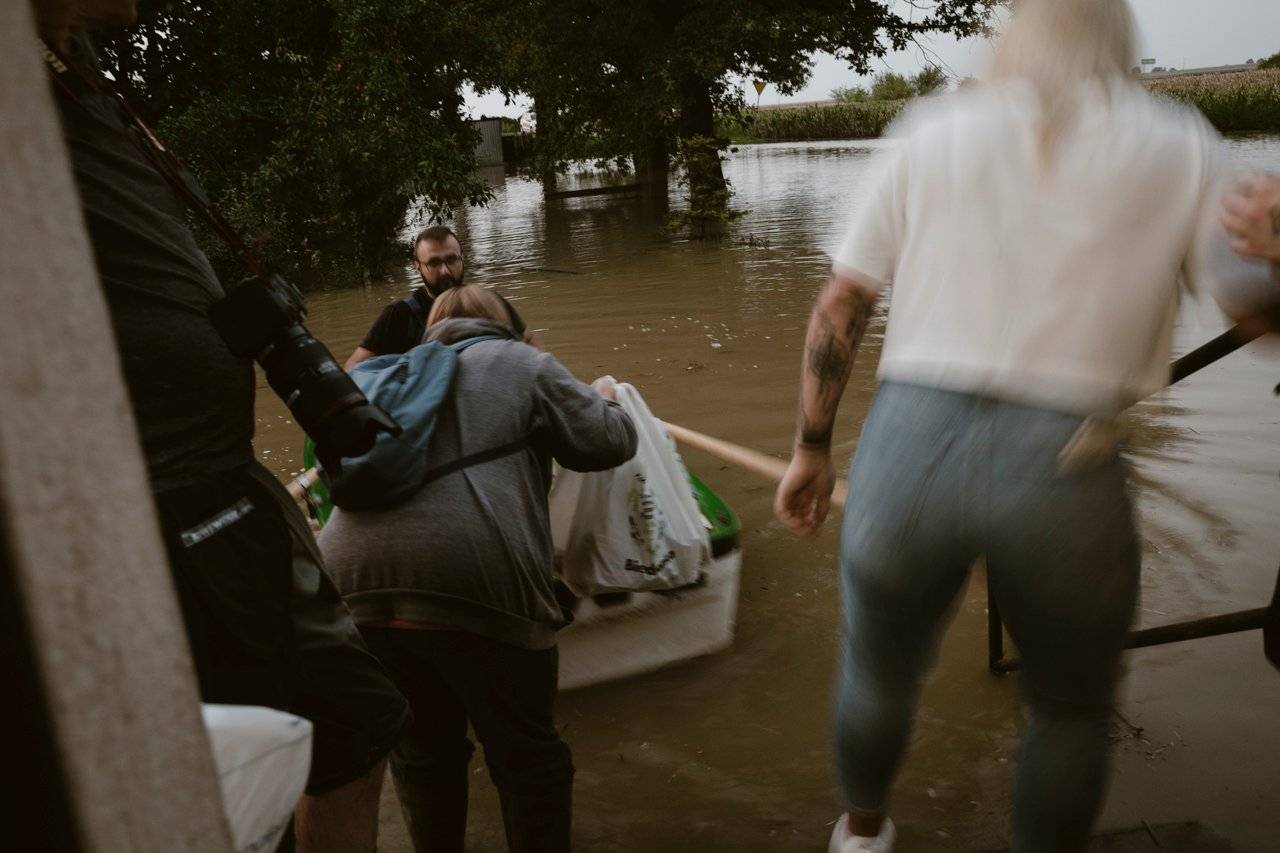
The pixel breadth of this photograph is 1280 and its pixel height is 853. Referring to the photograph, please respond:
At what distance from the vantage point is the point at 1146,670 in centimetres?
330

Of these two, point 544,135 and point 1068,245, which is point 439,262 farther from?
point 544,135

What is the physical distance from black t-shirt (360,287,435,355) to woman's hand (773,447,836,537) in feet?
9.90

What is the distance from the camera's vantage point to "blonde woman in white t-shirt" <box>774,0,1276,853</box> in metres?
1.48

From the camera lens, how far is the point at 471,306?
8.50 feet

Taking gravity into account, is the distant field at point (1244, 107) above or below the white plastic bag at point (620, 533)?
above

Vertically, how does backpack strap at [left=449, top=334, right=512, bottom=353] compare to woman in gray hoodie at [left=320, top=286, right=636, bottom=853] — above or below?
above

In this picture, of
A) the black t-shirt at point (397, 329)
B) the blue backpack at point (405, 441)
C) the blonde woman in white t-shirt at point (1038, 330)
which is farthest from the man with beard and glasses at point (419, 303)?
the blonde woman in white t-shirt at point (1038, 330)

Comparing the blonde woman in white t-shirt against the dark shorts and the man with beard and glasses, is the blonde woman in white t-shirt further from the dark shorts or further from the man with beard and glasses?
the man with beard and glasses

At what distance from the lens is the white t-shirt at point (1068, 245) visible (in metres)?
1.47

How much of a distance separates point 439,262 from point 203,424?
3.60m

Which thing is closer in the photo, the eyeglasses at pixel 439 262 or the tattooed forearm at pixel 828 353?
the tattooed forearm at pixel 828 353

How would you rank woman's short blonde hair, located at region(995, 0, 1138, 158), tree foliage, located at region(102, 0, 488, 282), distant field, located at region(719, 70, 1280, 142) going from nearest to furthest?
woman's short blonde hair, located at region(995, 0, 1138, 158), tree foliage, located at region(102, 0, 488, 282), distant field, located at region(719, 70, 1280, 142)

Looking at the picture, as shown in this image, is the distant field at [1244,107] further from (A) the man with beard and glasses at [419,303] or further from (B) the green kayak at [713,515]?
(B) the green kayak at [713,515]

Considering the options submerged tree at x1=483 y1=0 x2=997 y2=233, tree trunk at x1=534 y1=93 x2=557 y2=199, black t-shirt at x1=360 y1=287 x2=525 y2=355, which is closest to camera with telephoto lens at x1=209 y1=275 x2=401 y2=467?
black t-shirt at x1=360 y1=287 x2=525 y2=355
